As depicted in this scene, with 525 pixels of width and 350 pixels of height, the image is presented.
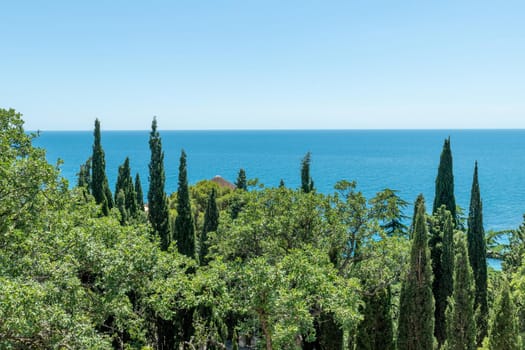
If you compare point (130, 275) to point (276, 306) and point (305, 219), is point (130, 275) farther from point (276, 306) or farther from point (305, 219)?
point (305, 219)

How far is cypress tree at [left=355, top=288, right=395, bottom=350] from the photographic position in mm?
17062

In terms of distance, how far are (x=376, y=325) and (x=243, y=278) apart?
721 centimetres

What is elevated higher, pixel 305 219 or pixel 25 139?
pixel 25 139

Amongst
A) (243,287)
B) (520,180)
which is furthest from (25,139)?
(520,180)

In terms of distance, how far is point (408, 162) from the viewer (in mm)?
175750

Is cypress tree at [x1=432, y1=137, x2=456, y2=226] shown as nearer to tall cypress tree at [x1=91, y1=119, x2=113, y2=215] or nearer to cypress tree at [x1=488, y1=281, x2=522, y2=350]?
cypress tree at [x1=488, y1=281, x2=522, y2=350]

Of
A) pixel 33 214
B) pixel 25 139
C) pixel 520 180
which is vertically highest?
pixel 25 139

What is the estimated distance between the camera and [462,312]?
53.5 ft

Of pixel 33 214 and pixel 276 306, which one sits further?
pixel 276 306

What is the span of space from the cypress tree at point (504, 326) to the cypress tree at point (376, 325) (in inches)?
153

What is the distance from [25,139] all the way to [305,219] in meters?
11.4

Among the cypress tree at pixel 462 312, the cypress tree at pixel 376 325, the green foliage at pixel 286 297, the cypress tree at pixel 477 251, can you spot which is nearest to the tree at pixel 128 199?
the cypress tree at pixel 376 325

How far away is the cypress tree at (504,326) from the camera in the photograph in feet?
47.1

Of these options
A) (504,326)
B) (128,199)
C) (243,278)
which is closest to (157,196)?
(128,199)
